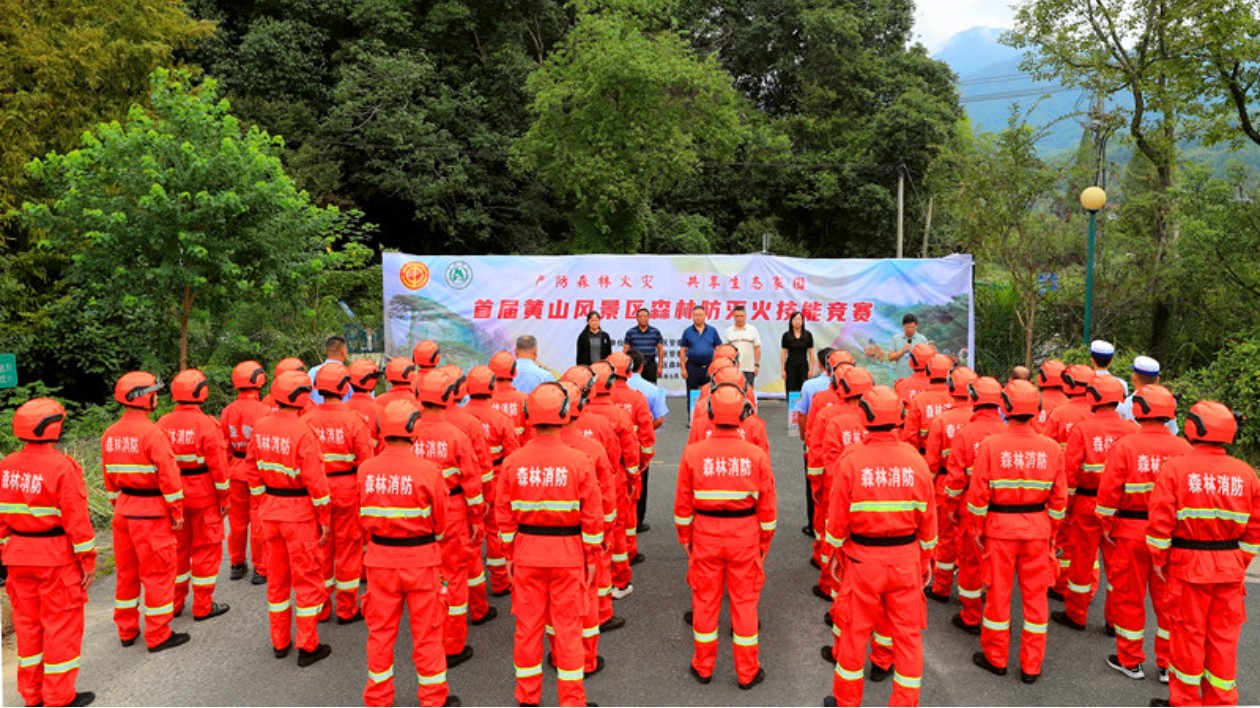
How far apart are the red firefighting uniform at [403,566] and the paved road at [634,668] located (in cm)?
50

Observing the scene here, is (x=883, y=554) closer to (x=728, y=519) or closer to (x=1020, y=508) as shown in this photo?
(x=728, y=519)

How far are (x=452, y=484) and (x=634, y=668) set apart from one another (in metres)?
1.79

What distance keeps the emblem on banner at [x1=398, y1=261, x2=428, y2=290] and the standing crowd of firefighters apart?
7.72 meters

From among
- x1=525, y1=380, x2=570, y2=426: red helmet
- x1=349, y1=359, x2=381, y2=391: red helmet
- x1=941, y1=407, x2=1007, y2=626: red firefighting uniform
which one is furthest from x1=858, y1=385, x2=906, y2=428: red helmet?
x1=349, y1=359, x2=381, y2=391: red helmet

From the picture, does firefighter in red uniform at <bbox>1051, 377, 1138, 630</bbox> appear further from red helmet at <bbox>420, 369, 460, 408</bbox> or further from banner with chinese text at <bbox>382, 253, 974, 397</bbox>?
banner with chinese text at <bbox>382, 253, 974, 397</bbox>

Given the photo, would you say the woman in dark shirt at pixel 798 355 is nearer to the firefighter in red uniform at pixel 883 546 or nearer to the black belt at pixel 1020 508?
the black belt at pixel 1020 508

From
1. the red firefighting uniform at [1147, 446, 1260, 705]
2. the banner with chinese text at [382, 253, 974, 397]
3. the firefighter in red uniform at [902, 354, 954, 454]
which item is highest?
the banner with chinese text at [382, 253, 974, 397]

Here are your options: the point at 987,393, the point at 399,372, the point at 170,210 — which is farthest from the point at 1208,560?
the point at 170,210

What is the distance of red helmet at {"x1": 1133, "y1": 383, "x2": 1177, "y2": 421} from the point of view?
4.99 meters

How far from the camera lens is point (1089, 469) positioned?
18.4 feet

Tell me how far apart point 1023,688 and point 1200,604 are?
1.17m

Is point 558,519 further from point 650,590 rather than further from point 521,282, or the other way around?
point 521,282

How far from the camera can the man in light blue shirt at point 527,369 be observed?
769cm

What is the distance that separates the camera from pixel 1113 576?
5.20 meters
